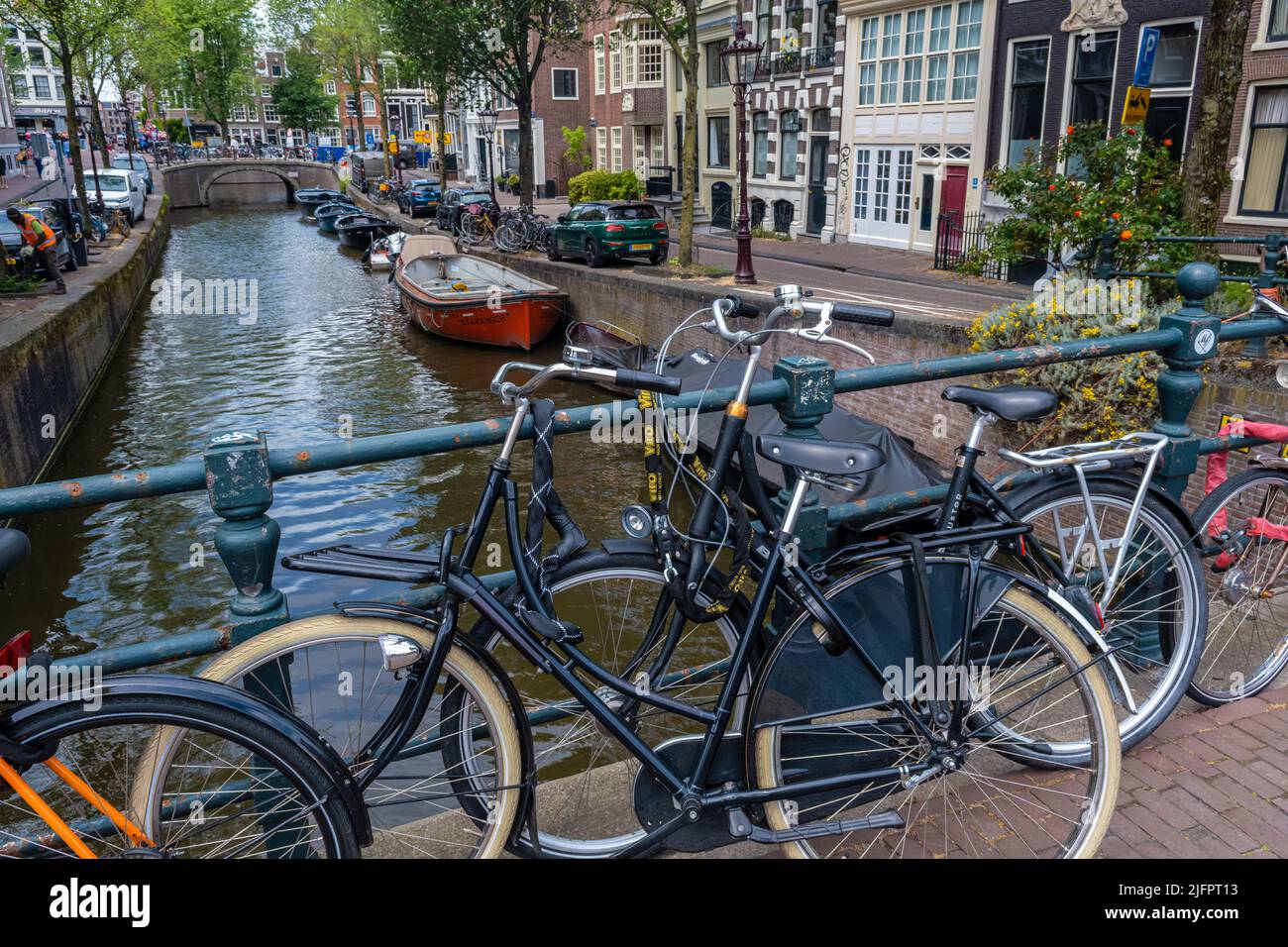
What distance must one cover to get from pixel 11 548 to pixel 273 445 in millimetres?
13720

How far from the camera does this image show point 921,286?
702 inches

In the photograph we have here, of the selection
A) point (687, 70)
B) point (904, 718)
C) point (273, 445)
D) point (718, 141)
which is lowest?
point (273, 445)

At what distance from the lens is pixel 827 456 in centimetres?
237

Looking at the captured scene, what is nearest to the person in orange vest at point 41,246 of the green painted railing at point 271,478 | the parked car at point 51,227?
the parked car at point 51,227

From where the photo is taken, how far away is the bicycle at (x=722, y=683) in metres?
2.28

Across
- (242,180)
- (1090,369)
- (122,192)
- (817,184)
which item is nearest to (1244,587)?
(1090,369)

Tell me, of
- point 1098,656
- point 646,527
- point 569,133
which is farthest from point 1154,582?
point 569,133

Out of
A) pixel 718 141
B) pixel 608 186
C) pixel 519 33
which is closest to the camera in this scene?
pixel 519 33

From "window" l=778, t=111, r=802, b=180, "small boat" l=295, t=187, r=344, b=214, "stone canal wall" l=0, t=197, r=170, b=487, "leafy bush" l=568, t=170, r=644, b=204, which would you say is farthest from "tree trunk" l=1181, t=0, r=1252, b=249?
"small boat" l=295, t=187, r=344, b=214

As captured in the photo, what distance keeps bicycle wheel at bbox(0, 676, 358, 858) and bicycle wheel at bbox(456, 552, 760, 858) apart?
54 centimetres

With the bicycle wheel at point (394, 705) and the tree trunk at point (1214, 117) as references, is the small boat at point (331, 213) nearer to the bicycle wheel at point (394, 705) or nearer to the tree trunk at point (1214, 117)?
the tree trunk at point (1214, 117)

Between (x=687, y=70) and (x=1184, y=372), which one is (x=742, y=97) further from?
(x=1184, y=372)

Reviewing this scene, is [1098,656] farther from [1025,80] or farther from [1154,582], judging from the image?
[1025,80]

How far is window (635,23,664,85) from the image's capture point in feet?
122
